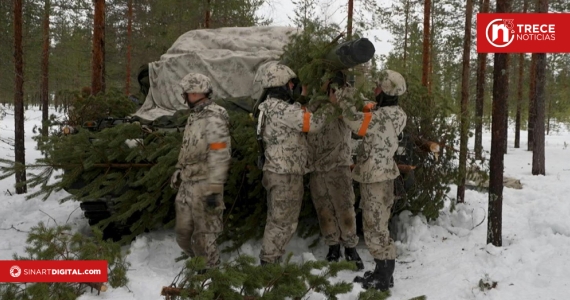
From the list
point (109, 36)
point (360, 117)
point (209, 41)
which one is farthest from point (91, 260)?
point (109, 36)

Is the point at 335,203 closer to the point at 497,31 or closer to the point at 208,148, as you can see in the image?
the point at 208,148

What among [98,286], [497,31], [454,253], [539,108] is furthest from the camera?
[539,108]

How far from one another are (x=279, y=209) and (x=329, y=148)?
91 cm

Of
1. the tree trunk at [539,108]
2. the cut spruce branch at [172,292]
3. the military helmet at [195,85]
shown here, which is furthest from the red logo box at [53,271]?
the tree trunk at [539,108]

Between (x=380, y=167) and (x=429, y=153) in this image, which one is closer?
(x=380, y=167)

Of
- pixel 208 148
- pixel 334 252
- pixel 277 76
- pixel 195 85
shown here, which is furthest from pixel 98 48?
pixel 334 252

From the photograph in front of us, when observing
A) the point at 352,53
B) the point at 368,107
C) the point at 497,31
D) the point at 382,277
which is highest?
the point at 497,31

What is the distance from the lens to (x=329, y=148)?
500 cm

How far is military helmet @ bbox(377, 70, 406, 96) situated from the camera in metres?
4.40

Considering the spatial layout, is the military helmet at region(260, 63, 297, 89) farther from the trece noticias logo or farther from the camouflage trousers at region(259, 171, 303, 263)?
the trece noticias logo

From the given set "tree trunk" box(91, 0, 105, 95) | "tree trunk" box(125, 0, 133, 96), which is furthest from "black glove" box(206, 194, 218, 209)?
"tree trunk" box(125, 0, 133, 96)

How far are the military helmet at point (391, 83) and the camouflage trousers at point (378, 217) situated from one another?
2.93 feet

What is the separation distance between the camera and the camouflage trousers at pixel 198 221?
455 centimetres

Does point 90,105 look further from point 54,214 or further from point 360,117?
point 360,117
